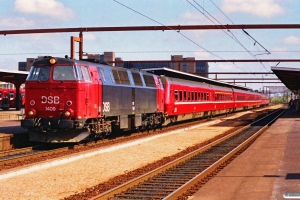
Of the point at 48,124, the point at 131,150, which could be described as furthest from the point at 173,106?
the point at 48,124

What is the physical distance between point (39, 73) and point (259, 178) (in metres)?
10.7

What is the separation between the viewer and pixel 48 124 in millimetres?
17922

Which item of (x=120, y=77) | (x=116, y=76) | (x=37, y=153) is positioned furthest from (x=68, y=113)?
(x=120, y=77)

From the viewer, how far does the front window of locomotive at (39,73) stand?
1847 centimetres

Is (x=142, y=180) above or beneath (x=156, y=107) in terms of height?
beneath

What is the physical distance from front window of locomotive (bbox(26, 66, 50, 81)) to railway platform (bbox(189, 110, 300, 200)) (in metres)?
8.51

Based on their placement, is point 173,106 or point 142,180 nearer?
point 142,180

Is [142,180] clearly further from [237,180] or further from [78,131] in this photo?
[78,131]

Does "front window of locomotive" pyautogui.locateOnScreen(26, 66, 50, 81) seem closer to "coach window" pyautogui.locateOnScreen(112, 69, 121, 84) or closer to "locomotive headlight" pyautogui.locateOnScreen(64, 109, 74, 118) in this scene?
"locomotive headlight" pyautogui.locateOnScreen(64, 109, 74, 118)

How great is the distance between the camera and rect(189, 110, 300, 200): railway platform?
9.65 metres

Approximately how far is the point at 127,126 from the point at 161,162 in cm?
736

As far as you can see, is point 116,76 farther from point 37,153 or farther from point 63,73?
point 37,153

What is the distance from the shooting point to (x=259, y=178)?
1165 cm

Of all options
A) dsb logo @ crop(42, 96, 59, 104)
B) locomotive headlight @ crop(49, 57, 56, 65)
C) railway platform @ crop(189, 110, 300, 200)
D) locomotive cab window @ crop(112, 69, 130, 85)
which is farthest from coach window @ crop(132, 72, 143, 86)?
railway platform @ crop(189, 110, 300, 200)
